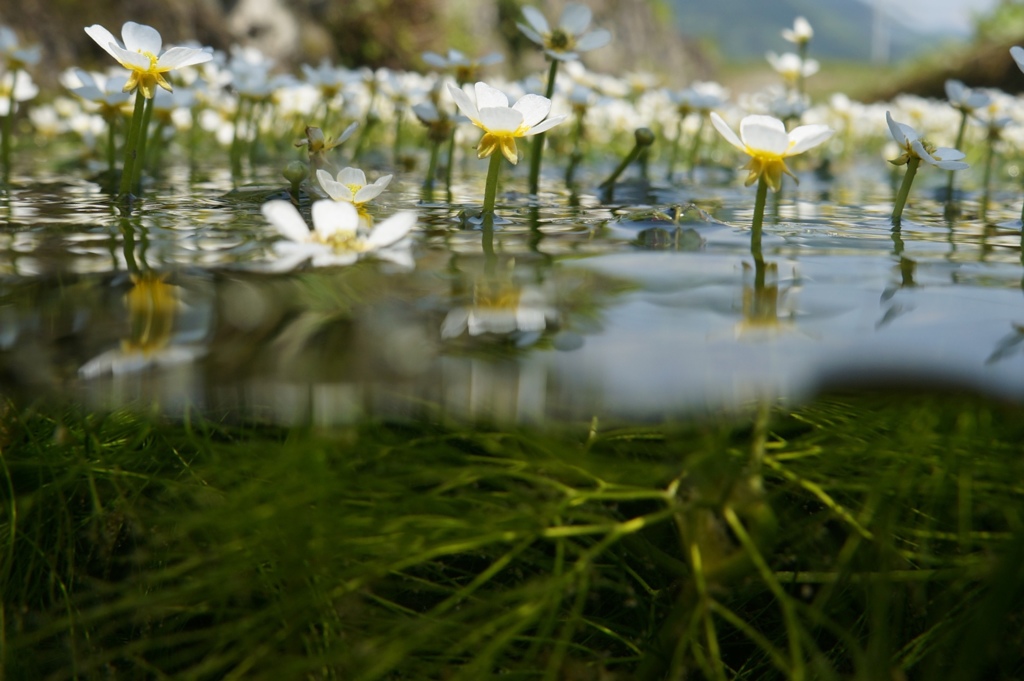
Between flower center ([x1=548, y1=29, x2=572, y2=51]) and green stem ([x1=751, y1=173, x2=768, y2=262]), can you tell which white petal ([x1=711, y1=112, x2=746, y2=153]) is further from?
flower center ([x1=548, y1=29, x2=572, y2=51])

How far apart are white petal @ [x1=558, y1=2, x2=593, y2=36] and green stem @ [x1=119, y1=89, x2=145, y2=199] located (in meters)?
0.70

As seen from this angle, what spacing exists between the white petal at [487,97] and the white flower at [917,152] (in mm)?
482

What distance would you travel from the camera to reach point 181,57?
3.52 ft

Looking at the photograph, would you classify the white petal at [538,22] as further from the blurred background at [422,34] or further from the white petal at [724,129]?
the blurred background at [422,34]

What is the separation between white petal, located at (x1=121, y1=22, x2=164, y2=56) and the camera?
1.09 m

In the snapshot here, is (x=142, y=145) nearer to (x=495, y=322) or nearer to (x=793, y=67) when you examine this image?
(x=495, y=322)

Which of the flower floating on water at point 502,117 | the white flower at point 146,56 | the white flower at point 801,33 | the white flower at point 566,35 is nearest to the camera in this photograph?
the flower floating on water at point 502,117

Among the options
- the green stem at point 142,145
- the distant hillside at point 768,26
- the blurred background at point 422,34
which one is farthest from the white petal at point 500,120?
the distant hillside at point 768,26

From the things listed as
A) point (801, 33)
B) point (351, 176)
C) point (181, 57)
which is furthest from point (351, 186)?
point (801, 33)

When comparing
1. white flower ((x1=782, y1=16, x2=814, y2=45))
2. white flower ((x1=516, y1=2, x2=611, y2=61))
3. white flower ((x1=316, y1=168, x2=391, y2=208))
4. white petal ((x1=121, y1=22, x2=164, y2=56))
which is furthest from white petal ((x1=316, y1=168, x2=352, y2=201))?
white flower ((x1=782, y1=16, x2=814, y2=45))

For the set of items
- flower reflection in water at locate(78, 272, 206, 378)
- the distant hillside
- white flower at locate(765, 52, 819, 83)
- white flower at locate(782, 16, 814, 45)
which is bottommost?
flower reflection in water at locate(78, 272, 206, 378)

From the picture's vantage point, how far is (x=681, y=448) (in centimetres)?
80

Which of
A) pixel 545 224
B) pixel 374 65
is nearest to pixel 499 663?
pixel 545 224

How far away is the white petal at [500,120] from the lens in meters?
0.94
